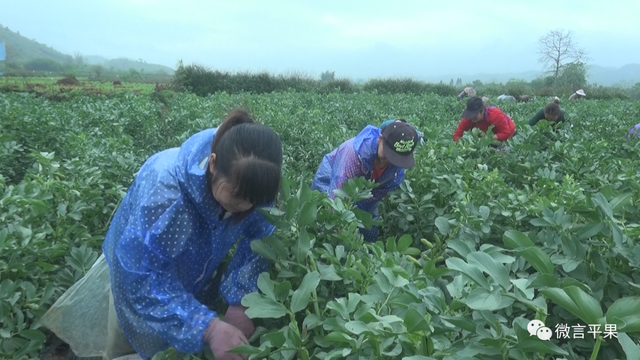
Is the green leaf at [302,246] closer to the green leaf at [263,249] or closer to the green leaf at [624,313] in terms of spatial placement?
the green leaf at [263,249]

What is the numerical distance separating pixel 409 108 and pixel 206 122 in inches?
251

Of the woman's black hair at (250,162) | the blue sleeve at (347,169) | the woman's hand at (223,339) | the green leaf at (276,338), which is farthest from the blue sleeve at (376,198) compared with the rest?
the green leaf at (276,338)

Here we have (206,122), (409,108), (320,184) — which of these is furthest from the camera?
(409,108)

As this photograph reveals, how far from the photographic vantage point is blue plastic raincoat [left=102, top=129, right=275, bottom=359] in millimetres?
1338

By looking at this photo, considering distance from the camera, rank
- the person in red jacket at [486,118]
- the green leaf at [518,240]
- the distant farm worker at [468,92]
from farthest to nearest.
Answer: the distant farm worker at [468,92] → the person in red jacket at [486,118] → the green leaf at [518,240]

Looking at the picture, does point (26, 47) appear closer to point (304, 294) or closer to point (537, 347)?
point (304, 294)

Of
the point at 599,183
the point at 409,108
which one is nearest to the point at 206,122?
the point at 599,183

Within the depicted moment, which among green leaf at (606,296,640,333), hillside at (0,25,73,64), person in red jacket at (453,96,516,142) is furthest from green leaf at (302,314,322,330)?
hillside at (0,25,73,64)

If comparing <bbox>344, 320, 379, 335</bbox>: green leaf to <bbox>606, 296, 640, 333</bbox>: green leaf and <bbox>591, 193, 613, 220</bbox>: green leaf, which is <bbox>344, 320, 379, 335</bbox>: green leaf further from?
<bbox>591, 193, 613, 220</bbox>: green leaf

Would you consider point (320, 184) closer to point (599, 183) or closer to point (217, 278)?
point (217, 278)

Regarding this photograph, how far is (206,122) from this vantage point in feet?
15.5

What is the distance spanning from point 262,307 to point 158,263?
1.68ft

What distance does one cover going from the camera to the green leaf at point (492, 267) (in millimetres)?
832

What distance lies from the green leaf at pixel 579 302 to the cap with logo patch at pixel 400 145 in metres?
1.76
